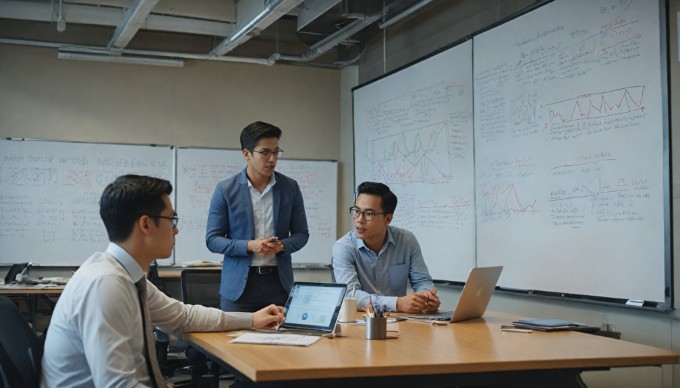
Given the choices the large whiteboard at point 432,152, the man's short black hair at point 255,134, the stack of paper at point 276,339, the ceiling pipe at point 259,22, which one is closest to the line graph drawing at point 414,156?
the large whiteboard at point 432,152

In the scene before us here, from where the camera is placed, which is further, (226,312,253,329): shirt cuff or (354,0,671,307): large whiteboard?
(354,0,671,307): large whiteboard

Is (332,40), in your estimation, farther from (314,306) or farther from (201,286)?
(314,306)

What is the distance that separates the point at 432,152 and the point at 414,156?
29 centimetres

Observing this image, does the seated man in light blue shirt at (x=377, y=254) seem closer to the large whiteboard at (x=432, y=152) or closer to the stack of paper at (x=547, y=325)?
the stack of paper at (x=547, y=325)

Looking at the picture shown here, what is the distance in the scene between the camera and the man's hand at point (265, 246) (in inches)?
143

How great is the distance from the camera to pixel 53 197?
24.1ft

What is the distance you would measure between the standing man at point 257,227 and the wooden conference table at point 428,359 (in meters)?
0.93

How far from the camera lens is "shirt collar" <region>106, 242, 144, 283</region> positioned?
2334 mm

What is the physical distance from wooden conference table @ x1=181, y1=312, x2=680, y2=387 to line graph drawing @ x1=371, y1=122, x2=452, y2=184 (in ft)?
10.6

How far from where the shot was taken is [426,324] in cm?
320

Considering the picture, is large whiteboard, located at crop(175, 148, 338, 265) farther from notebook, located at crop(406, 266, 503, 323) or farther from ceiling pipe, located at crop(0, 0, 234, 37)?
notebook, located at crop(406, 266, 503, 323)

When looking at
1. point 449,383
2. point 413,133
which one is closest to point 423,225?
point 413,133

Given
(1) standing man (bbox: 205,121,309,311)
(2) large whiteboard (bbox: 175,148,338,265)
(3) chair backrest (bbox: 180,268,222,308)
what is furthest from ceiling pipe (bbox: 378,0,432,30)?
(3) chair backrest (bbox: 180,268,222,308)

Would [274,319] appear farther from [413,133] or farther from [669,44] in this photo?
[413,133]
